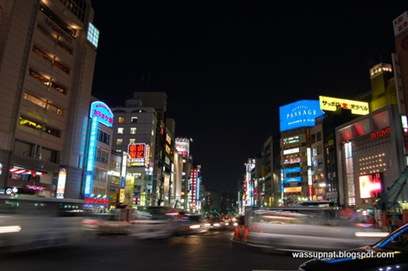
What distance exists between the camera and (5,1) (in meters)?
41.5

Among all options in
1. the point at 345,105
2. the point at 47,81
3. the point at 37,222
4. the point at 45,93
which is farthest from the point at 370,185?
the point at 37,222

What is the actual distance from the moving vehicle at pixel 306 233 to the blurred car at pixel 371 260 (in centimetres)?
857

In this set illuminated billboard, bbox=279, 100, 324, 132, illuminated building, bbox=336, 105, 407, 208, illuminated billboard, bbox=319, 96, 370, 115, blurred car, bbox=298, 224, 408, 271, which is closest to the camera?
blurred car, bbox=298, 224, 408, 271

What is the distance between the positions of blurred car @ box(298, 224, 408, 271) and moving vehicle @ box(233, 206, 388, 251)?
28.1ft

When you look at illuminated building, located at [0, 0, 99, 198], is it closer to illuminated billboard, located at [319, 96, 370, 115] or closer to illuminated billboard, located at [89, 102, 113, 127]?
illuminated billboard, located at [89, 102, 113, 127]

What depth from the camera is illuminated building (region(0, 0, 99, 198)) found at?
40.0m

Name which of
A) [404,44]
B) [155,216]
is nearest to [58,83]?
[155,216]

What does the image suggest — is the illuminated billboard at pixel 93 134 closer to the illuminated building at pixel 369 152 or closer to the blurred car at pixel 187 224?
the blurred car at pixel 187 224

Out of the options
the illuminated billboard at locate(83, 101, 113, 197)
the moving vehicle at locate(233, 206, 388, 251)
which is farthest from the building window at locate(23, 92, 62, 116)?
the moving vehicle at locate(233, 206, 388, 251)

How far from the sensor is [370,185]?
57312mm

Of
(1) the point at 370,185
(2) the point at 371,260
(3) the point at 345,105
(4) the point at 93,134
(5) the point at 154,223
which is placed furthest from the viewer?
(3) the point at 345,105

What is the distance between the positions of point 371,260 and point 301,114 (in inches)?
3747

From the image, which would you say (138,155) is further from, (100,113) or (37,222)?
(37,222)

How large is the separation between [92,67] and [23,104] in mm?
14820
